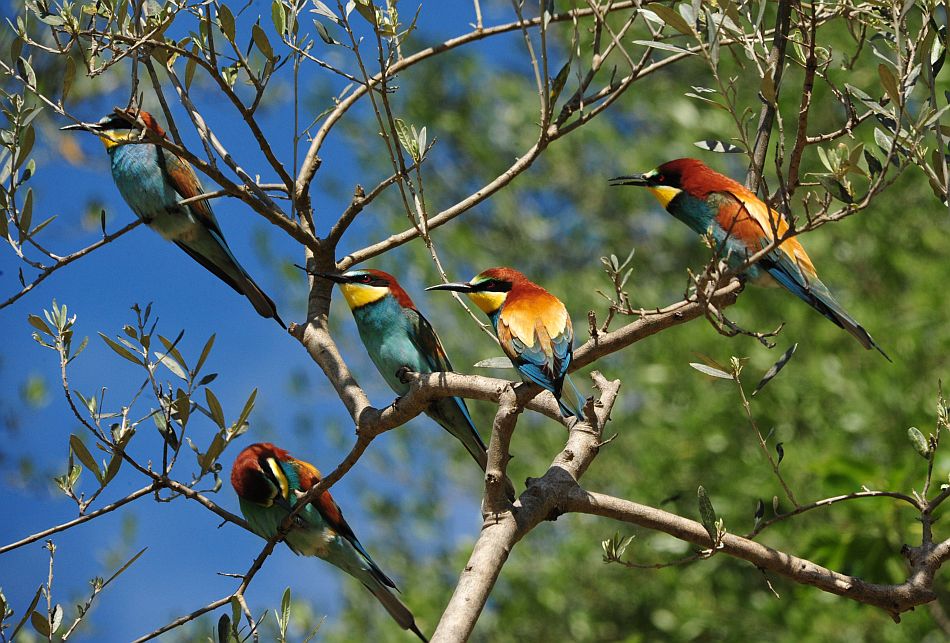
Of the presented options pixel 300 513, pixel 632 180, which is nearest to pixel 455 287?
pixel 632 180

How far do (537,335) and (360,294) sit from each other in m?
1.02

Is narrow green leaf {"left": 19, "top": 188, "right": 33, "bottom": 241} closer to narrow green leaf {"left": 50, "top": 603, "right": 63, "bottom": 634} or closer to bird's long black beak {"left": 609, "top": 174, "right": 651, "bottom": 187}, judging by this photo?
narrow green leaf {"left": 50, "top": 603, "right": 63, "bottom": 634}

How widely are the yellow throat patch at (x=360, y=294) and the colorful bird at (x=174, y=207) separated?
253 millimetres

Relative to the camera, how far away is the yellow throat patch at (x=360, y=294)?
9.14 ft

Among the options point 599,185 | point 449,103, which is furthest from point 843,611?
point 449,103

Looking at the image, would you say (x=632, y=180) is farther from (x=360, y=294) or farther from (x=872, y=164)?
(x=872, y=164)

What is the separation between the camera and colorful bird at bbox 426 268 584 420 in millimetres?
1763

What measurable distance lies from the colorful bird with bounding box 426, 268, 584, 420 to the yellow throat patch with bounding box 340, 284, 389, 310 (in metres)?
0.57

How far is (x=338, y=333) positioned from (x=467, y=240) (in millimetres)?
1142

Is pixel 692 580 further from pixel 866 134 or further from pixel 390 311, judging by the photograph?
pixel 390 311

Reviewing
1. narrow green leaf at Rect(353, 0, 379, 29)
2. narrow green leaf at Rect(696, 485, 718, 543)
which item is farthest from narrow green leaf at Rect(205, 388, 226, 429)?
narrow green leaf at Rect(696, 485, 718, 543)

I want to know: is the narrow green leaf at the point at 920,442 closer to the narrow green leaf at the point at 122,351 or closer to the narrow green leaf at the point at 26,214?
the narrow green leaf at the point at 122,351

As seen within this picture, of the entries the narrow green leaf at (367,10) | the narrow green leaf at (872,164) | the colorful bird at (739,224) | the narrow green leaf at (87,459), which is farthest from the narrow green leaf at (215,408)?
the narrow green leaf at (872,164)

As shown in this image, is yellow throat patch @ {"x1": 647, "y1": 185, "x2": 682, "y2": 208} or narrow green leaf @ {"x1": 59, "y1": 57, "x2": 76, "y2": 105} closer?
narrow green leaf @ {"x1": 59, "y1": 57, "x2": 76, "y2": 105}
